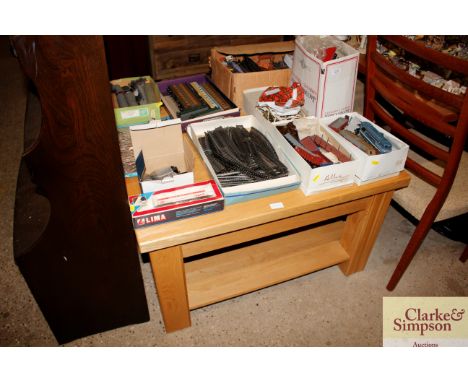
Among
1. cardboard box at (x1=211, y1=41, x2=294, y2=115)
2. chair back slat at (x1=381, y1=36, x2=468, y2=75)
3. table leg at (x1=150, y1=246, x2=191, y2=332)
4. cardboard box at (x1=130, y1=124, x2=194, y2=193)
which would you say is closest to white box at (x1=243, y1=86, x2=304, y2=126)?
cardboard box at (x1=211, y1=41, x2=294, y2=115)

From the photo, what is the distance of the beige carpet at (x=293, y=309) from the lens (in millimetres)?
1426

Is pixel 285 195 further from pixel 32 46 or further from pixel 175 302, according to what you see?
pixel 32 46

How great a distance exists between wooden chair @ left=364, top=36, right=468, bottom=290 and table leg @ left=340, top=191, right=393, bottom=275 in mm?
143

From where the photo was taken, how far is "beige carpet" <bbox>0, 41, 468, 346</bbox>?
1426mm

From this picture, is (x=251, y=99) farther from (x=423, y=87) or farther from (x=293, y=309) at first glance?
(x=293, y=309)

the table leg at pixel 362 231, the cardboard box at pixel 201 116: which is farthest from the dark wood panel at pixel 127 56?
the table leg at pixel 362 231

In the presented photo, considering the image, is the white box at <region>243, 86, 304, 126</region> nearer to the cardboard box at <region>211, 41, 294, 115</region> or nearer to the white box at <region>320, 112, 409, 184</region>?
the cardboard box at <region>211, 41, 294, 115</region>

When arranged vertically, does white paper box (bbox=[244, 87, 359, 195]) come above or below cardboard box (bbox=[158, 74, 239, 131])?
below

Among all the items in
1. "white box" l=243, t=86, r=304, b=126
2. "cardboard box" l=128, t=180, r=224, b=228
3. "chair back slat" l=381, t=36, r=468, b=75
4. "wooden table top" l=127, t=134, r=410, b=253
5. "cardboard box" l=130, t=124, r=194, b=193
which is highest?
"chair back slat" l=381, t=36, r=468, b=75

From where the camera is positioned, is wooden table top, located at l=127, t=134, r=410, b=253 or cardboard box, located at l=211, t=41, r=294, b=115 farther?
cardboard box, located at l=211, t=41, r=294, b=115

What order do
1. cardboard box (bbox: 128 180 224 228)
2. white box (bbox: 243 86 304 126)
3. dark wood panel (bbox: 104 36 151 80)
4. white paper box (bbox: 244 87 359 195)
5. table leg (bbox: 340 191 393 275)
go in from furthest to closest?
1. dark wood panel (bbox: 104 36 151 80)
2. white box (bbox: 243 86 304 126)
3. table leg (bbox: 340 191 393 275)
4. white paper box (bbox: 244 87 359 195)
5. cardboard box (bbox: 128 180 224 228)

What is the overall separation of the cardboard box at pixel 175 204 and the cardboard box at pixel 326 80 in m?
0.63

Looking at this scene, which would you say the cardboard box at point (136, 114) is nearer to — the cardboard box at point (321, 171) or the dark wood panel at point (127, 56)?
the cardboard box at point (321, 171)

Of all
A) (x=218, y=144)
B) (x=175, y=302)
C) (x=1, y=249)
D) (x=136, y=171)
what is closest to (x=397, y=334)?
(x=175, y=302)
